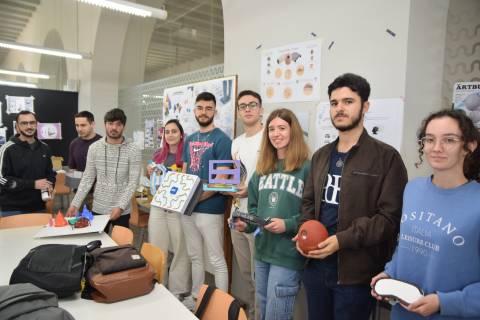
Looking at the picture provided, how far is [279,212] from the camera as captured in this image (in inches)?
79.6

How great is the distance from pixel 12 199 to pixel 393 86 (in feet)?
12.3

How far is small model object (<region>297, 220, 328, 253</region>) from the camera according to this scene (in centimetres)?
164

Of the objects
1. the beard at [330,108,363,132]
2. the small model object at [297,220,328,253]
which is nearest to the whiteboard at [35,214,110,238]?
the small model object at [297,220,328,253]

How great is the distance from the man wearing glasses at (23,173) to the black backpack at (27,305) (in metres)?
2.54

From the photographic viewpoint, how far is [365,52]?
2221 mm

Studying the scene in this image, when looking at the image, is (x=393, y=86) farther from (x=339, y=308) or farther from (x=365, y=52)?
(x=339, y=308)

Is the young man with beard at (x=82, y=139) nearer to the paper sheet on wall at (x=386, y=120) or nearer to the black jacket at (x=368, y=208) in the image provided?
the paper sheet on wall at (x=386, y=120)

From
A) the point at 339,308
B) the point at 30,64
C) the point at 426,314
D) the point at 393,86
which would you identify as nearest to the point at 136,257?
the point at 339,308

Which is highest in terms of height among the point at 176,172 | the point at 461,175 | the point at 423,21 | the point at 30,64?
the point at 30,64

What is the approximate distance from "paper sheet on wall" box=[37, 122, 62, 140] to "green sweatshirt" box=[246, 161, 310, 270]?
5.81 m

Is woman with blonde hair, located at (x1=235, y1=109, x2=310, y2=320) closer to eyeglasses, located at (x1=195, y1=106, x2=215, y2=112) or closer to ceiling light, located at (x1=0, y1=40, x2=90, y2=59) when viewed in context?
eyeglasses, located at (x1=195, y1=106, x2=215, y2=112)

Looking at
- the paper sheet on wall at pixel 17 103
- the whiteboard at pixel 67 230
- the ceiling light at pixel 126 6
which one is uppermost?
the ceiling light at pixel 126 6

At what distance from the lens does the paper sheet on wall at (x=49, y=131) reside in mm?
6324

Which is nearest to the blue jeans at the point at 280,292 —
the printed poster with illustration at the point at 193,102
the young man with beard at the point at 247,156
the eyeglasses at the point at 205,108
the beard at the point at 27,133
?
the young man with beard at the point at 247,156
